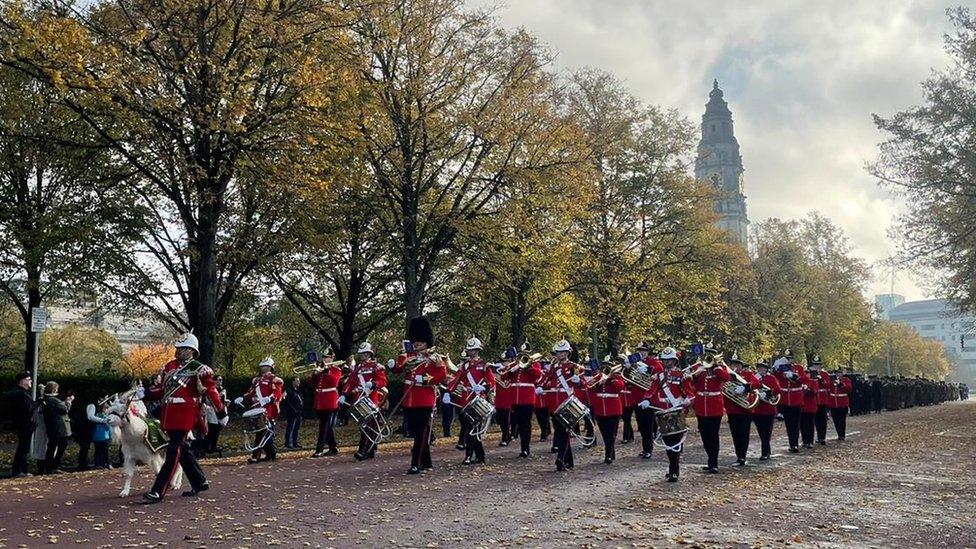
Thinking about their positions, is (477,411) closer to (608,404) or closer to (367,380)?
(608,404)

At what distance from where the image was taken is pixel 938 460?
56.6 feet

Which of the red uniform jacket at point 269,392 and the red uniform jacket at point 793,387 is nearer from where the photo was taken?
the red uniform jacket at point 269,392

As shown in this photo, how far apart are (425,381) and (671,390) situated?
4147mm

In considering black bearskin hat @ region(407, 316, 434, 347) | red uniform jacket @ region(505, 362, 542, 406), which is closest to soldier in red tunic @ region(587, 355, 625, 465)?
red uniform jacket @ region(505, 362, 542, 406)

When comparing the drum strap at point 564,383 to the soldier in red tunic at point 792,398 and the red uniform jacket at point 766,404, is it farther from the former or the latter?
the soldier in red tunic at point 792,398

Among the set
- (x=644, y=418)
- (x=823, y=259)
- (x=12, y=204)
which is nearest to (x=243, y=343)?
(x=12, y=204)

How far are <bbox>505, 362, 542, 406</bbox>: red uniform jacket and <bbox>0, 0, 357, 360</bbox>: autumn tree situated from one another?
21.5 feet

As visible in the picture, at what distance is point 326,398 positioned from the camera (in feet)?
58.0

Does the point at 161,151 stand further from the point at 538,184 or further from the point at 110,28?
the point at 538,184

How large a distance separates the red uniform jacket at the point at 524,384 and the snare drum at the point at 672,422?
4.84 meters

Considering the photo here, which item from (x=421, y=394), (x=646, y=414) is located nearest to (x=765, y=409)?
(x=646, y=414)

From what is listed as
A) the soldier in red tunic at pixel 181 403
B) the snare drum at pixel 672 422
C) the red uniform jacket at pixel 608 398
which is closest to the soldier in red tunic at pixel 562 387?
the red uniform jacket at pixel 608 398

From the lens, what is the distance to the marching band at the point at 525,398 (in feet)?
37.6

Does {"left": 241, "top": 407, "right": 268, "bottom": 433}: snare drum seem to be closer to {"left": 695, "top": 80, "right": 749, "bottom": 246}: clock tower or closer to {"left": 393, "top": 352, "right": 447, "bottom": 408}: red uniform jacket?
{"left": 393, "top": 352, "right": 447, "bottom": 408}: red uniform jacket
